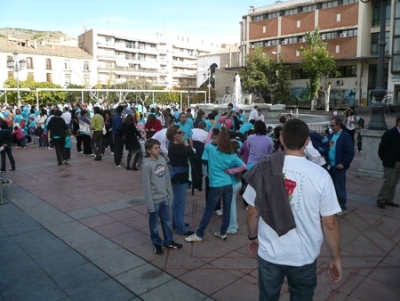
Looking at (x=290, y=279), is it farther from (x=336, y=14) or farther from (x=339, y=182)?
(x=336, y=14)

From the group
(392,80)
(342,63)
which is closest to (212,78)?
(342,63)

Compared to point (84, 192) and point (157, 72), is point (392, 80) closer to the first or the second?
point (84, 192)

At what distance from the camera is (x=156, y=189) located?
4.78 m

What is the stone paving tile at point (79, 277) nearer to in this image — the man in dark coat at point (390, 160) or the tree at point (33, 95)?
→ the man in dark coat at point (390, 160)

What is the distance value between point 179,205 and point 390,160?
4.02 meters

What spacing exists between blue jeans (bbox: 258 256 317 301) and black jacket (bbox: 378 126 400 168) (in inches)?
195

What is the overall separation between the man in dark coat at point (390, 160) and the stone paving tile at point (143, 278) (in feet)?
15.4

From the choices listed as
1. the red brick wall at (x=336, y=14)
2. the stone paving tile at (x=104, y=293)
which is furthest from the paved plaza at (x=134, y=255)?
the red brick wall at (x=336, y=14)

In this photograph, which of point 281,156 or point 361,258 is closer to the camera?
point 281,156

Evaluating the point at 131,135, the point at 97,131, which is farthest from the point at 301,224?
the point at 97,131

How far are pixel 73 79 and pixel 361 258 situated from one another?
64.9 meters

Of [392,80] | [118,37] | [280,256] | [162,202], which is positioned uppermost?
[118,37]

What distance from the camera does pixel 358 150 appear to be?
46.2 feet

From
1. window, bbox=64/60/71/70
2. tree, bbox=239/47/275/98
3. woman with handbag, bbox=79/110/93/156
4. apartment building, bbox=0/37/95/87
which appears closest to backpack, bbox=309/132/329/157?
woman with handbag, bbox=79/110/93/156
